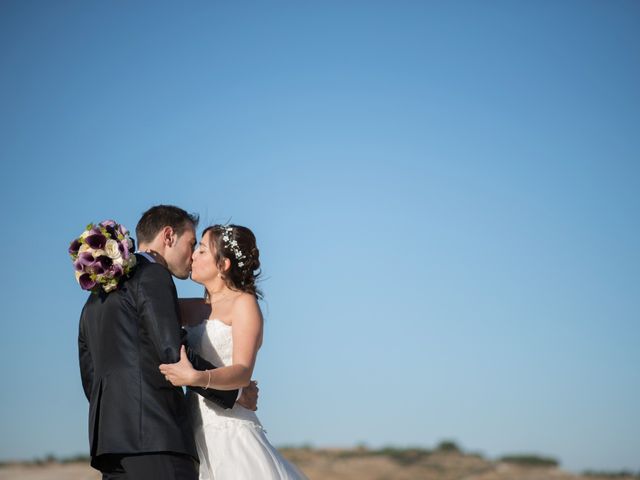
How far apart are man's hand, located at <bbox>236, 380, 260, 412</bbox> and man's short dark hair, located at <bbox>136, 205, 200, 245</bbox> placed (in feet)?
4.20

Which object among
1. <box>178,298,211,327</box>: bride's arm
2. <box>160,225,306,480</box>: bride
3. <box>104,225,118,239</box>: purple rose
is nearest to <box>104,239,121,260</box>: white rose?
<box>104,225,118,239</box>: purple rose

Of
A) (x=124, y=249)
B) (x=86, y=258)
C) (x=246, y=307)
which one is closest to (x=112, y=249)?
(x=124, y=249)

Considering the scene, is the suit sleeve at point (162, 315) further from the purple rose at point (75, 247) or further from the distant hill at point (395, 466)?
the distant hill at point (395, 466)

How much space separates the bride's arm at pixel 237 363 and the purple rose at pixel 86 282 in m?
0.76

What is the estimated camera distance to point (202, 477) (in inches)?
249

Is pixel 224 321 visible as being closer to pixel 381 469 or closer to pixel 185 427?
pixel 185 427

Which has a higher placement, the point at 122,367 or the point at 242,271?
the point at 242,271

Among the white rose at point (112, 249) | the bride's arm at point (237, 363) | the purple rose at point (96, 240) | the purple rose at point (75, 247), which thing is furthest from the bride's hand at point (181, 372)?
the purple rose at point (75, 247)

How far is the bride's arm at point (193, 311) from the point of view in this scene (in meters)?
6.86

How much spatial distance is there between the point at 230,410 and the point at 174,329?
1.10 metres

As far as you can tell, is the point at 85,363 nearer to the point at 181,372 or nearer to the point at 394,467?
the point at 181,372

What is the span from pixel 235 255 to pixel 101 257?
4.35ft

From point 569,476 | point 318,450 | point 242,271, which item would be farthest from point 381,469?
point 242,271

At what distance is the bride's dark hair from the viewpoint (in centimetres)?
686
